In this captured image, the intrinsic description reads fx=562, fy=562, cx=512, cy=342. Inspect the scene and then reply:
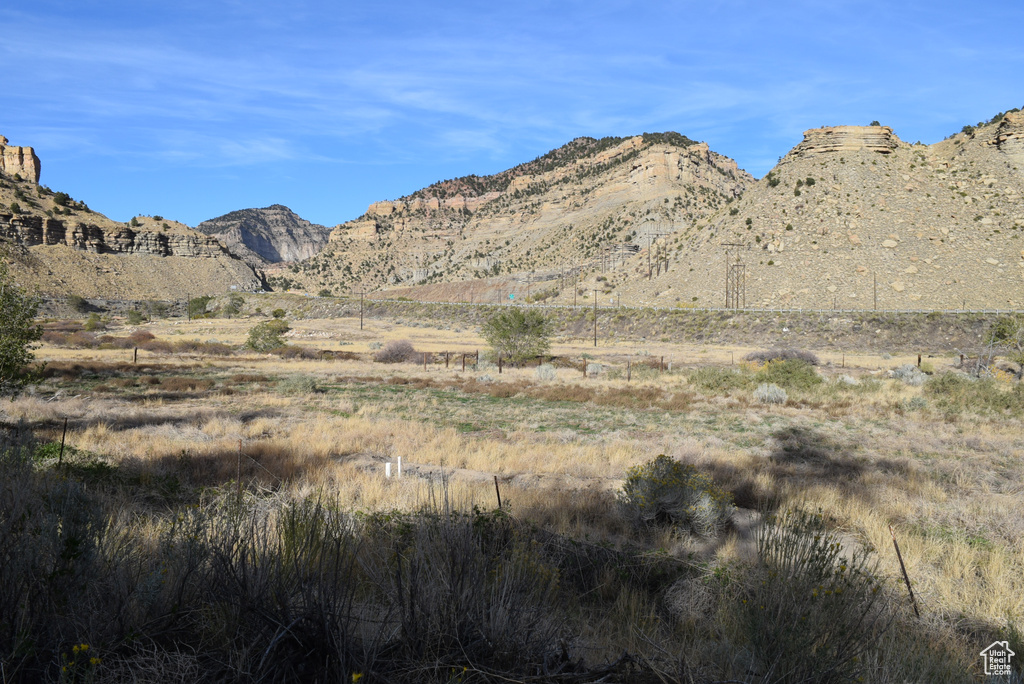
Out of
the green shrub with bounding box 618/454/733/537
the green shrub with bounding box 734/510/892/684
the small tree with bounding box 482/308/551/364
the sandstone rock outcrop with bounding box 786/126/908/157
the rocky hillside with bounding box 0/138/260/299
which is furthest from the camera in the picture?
the rocky hillside with bounding box 0/138/260/299

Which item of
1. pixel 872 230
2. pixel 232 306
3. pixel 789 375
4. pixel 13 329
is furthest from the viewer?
pixel 232 306

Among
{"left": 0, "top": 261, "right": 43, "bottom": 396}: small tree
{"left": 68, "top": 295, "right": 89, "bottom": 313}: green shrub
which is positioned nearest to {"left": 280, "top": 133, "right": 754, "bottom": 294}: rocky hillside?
{"left": 68, "top": 295, "right": 89, "bottom": 313}: green shrub

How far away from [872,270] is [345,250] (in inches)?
6199

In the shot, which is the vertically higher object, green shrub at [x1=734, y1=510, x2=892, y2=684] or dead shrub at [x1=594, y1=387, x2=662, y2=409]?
green shrub at [x1=734, y1=510, x2=892, y2=684]

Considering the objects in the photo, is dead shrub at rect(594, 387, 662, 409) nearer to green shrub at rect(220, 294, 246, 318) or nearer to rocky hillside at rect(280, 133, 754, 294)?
rocky hillside at rect(280, 133, 754, 294)

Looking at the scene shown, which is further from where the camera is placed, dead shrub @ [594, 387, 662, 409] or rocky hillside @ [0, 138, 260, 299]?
rocky hillside @ [0, 138, 260, 299]

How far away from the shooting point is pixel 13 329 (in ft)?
46.3

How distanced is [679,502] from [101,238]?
13665cm

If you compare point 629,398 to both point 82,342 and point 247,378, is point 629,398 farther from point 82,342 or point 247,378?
point 82,342

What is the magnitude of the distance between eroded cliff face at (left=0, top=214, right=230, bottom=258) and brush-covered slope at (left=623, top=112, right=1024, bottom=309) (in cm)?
10138

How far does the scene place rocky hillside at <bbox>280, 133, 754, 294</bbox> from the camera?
120438 millimetres

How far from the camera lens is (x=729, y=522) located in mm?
7969

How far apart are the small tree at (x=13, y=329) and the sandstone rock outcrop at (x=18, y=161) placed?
145 metres

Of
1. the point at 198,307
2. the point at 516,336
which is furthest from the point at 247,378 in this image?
the point at 198,307
